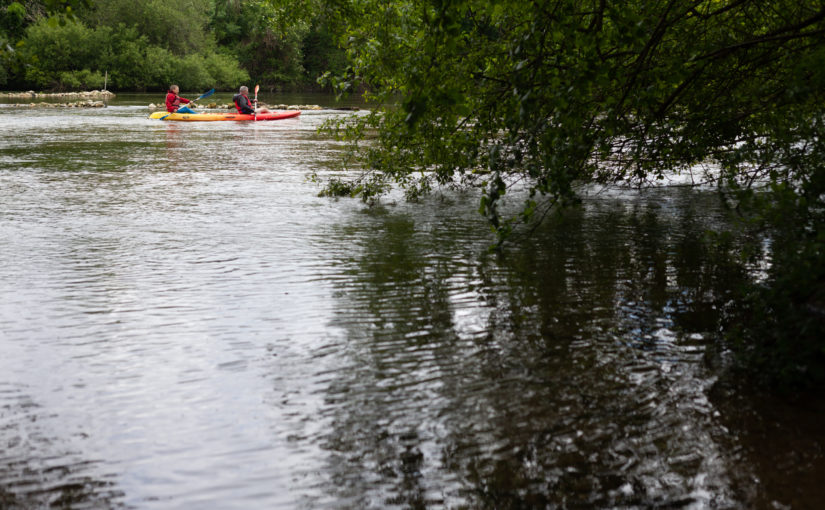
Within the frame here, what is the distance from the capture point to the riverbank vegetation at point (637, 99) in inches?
209

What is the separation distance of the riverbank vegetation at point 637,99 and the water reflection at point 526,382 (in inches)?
27.4

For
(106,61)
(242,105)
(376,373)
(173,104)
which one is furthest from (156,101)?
(376,373)

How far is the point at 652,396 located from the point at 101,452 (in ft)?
11.0

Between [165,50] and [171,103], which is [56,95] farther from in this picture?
[171,103]

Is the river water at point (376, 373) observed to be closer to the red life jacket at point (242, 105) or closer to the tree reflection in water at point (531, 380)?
the tree reflection in water at point (531, 380)

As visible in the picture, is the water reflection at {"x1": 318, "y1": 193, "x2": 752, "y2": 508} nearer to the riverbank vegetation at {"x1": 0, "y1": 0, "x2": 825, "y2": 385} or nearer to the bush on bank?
the riverbank vegetation at {"x1": 0, "y1": 0, "x2": 825, "y2": 385}

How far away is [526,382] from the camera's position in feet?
17.8

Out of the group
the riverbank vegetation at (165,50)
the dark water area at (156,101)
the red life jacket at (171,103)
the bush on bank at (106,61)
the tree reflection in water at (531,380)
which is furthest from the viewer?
the riverbank vegetation at (165,50)

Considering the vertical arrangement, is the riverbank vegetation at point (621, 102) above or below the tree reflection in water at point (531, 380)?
above

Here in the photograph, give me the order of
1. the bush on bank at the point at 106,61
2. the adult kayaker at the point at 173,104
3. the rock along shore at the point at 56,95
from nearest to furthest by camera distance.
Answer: the adult kayaker at the point at 173,104 < the rock along shore at the point at 56,95 < the bush on bank at the point at 106,61

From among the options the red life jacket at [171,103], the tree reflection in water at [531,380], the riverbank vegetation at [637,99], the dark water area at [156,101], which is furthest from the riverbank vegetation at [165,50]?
the tree reflection in water at [531,380]

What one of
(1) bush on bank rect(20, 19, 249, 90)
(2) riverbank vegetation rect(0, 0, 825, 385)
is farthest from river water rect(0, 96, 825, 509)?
(1) bush on bank rect(20, 19, 249, 90)

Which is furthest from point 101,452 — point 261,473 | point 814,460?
point 814,460

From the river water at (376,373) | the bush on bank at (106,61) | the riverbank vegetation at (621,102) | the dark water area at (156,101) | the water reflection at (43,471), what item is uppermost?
the bush on bank at (106,61)
